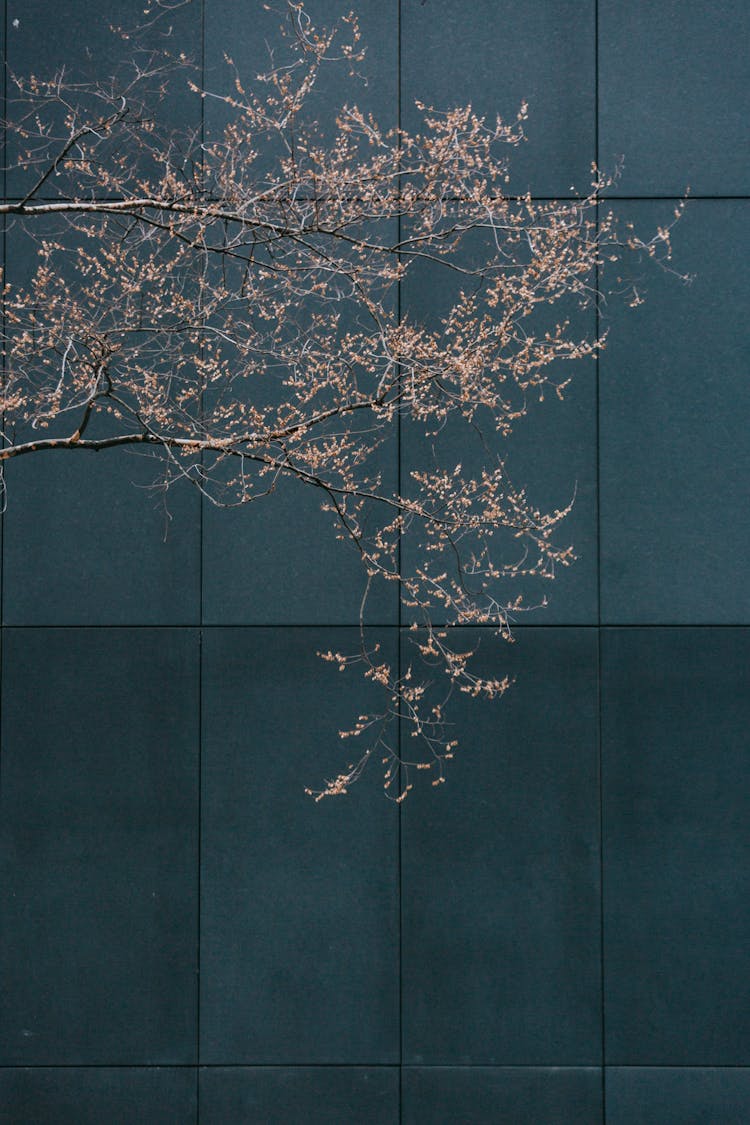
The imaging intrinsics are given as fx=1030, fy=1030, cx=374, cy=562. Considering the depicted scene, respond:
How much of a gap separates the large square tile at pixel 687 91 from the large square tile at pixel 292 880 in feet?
14.4

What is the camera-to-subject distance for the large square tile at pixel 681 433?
7820mm

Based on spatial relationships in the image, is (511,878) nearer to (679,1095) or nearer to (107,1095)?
(679,1095)

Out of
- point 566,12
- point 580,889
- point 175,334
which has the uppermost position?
point 566,12

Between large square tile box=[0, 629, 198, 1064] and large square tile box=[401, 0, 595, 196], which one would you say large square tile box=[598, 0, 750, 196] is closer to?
large square tile box=[401, 0, 595, 196]

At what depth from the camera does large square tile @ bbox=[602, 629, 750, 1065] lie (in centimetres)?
764

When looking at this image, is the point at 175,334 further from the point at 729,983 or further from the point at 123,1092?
the point at 729,983

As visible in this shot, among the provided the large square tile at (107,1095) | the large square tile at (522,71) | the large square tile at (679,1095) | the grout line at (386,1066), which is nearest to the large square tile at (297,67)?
the large square tile at (522,71)

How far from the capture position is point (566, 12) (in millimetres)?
A: 7875

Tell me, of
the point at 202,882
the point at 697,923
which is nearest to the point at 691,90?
the point at 697,923

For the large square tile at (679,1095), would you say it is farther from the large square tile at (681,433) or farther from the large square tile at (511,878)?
the large square tile at (681,433)

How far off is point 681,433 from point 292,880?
177 inches

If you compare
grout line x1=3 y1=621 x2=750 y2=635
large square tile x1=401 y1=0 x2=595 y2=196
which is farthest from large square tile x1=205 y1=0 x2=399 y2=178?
grout line x1=3 y1=621 x2=750 y2=635

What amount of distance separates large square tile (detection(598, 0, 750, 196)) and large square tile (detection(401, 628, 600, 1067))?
3874 mm

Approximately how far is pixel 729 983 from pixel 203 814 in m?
4.11
